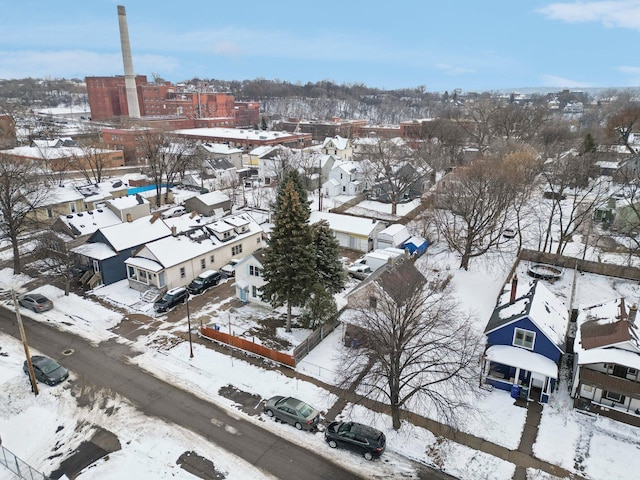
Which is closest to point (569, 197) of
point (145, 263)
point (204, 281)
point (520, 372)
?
point (520, 372)

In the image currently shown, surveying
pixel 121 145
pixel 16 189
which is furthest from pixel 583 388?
pixel 121 145

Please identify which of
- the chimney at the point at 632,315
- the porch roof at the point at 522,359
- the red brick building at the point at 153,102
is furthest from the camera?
the red brick building at the point at 153,102

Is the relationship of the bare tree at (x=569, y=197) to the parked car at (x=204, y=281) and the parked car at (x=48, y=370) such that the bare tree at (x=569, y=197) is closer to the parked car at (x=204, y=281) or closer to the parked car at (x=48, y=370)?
the parked car at (x=204, y=281)

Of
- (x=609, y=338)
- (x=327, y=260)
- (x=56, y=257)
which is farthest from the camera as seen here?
(x=56, y=257)

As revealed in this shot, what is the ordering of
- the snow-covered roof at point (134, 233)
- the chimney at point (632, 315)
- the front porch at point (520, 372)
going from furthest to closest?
the snow-covered roof at point (134, 233)
the chimney at point (632, 315)
the front porch at point (520, 372)

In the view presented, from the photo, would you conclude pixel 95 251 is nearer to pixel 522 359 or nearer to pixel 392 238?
pixel 392 238

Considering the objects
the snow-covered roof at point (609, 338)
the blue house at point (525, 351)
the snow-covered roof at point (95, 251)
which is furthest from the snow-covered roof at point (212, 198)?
the snow-covered roof at point (609, 338)
